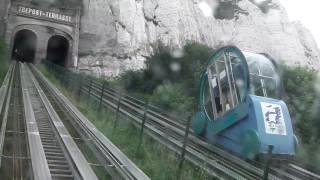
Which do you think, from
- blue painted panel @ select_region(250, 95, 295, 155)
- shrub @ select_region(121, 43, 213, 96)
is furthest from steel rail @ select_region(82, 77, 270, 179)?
shrub @ select_region(121, 43, 213, 96)

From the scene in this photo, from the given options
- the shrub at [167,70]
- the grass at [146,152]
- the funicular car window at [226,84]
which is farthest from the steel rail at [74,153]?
the shrub at [167,70]

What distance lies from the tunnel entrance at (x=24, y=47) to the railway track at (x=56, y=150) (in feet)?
122

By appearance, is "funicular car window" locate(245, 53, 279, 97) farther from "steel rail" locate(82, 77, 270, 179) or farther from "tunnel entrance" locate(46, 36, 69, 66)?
"tunnel entrance" locate(46, 36, 69, 66)

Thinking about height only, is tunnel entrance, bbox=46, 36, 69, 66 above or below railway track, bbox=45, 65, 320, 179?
above

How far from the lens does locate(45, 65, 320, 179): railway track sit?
9.20 meters

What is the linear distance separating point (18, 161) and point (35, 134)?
2589mm

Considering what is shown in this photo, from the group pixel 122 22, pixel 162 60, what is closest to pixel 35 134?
pixel 162 60

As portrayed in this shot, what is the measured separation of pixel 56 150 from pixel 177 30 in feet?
131

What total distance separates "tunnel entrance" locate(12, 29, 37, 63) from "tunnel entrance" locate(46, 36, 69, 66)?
6.53 feet

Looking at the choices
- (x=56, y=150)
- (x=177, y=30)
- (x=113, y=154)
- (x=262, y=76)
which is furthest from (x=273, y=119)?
(x=177, y=30)

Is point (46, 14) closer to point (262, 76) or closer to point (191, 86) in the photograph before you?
point (191, 86)

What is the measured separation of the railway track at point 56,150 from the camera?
8.22 meters

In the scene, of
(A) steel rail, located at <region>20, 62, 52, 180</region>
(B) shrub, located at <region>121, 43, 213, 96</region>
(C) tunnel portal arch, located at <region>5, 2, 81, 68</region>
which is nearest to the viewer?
(A) steel rail, located at <region>20, 62, 52, 180</region>

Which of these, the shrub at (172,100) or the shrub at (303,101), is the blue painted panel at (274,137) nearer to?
the shrub at (303,101)
